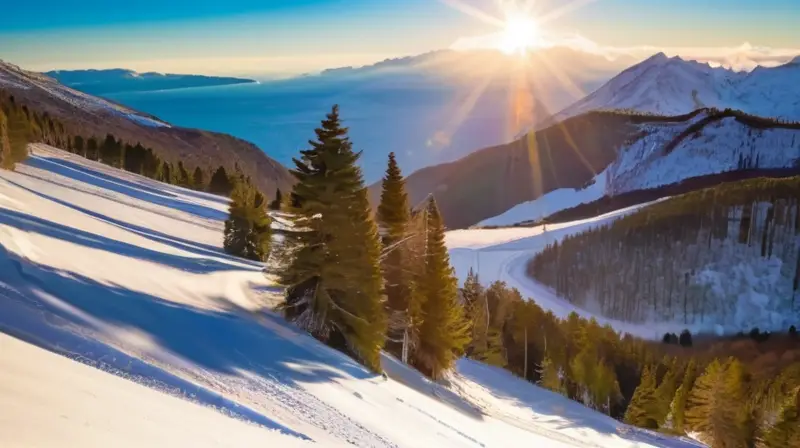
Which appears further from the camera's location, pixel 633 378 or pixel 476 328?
pixel 633 378

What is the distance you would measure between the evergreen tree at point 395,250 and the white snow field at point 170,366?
3116mm

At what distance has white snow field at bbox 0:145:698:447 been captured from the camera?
29.5ft

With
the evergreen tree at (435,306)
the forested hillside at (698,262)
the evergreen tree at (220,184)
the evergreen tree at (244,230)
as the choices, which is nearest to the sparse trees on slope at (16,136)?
the evergreen tree at (244,230)

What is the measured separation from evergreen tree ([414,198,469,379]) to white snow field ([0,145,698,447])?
180 cm

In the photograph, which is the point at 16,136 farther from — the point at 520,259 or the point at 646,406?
the point at 520,259

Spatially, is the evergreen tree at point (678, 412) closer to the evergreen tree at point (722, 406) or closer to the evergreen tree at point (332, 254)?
the evergreen tree at point (722, 406)

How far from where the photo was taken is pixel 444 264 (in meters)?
32.2

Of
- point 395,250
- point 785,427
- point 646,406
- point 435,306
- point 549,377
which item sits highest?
point 395,250

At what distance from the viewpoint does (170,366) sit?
1373 cm

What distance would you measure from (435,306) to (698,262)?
384ft

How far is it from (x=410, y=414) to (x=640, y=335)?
10701 cm

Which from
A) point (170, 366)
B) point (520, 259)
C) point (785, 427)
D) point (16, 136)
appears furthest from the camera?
point (520, 259)

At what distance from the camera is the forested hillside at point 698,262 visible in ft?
401

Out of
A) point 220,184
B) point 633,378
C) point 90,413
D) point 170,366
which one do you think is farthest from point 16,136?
point 633,378
